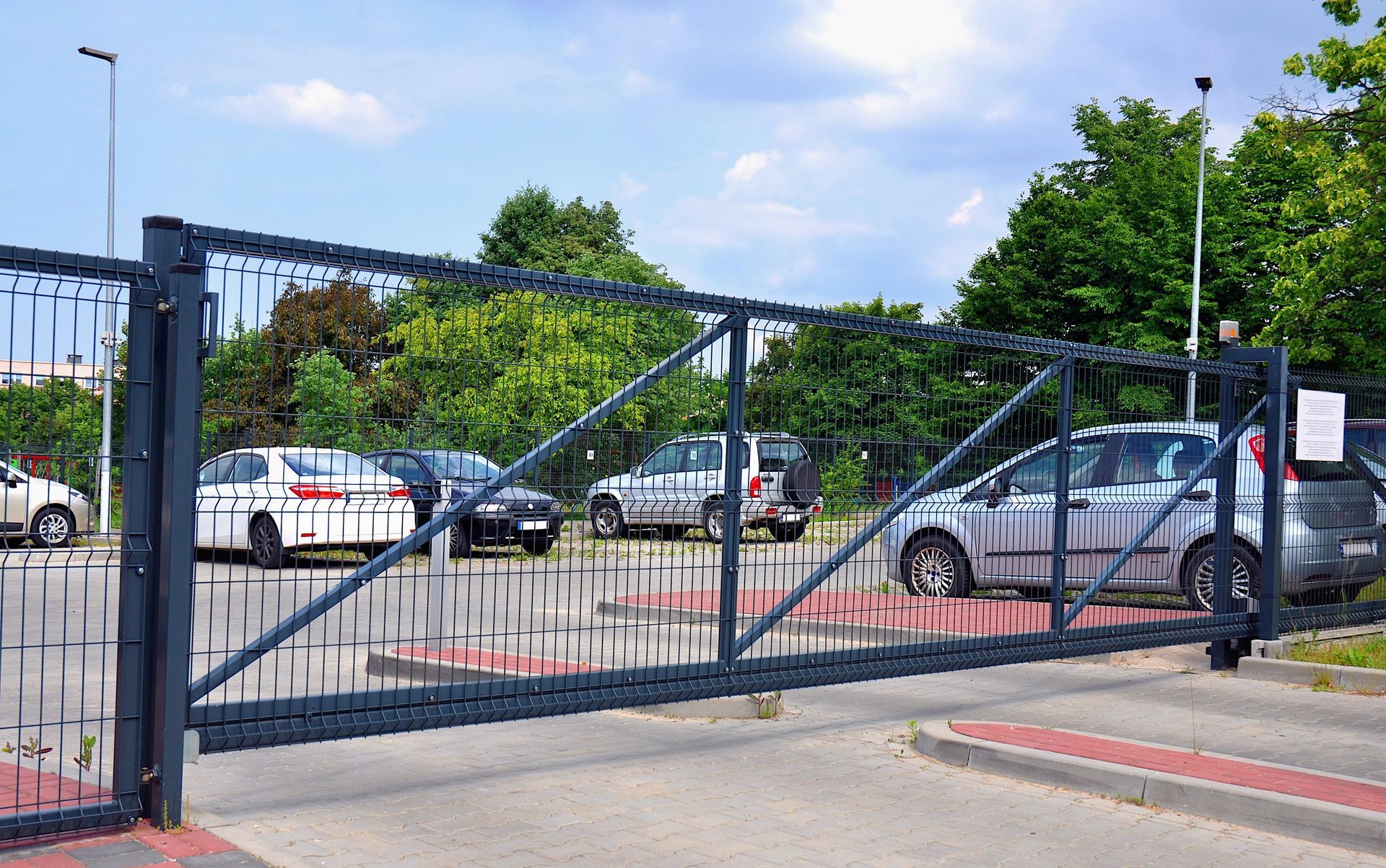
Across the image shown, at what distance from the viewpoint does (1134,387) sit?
904 cm

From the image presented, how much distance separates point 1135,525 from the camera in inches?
366

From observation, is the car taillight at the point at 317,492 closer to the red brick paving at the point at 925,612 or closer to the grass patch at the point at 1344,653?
the red brick paving at the point at 925,612

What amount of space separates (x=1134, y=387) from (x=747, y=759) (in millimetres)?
4223

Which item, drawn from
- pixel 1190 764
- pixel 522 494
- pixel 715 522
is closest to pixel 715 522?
pixel 715 522

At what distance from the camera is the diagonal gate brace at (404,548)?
5051 mm

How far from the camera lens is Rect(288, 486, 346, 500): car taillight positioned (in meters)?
4.94

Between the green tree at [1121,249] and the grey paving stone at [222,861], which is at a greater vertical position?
→ the green tree at [1121,249]

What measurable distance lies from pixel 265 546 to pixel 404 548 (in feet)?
1.99

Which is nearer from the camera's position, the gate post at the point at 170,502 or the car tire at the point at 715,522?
the gate post at the point at 170,502

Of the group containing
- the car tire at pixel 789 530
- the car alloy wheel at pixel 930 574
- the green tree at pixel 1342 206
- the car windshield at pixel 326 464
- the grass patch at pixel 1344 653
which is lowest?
the grass patch at pixel 1344 653

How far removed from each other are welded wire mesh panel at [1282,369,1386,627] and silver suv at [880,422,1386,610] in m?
0.01

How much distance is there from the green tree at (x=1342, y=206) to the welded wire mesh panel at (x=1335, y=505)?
577cm

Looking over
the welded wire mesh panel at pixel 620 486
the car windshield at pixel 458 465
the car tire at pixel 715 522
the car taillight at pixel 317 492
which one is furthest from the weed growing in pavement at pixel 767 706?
the car taillight at pixel 317 492

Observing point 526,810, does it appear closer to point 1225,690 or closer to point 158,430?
point 158,430
